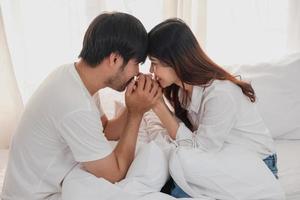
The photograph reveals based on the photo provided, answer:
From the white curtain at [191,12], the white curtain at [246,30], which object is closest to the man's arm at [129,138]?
the white curtain at [191,12]

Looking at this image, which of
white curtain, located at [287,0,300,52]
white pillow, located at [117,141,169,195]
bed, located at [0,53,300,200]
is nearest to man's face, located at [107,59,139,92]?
white pillow, located at [117,141,169,195]

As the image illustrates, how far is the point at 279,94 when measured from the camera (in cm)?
189

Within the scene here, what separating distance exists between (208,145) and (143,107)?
0.86 feet

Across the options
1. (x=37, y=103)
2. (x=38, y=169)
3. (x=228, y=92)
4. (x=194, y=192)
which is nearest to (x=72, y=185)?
(x=38, y=169)

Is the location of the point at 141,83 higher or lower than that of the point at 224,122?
higher

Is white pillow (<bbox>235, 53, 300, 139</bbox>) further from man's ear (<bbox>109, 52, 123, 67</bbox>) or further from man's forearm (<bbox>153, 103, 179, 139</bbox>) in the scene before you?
man's ear (<bbox>109, 52, 123, 67</bbox>)

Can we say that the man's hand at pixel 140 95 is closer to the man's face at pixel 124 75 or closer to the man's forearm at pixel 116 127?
the man's face at pixel 124 75

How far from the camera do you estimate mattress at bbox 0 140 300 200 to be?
1.46 meters

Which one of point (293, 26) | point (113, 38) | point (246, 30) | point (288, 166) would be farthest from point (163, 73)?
point (293, 26)

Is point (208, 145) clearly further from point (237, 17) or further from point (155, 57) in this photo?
point (237, 17)

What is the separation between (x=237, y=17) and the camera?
7.34 feet

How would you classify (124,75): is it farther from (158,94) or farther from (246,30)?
(246,30)

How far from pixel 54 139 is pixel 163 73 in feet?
1.45

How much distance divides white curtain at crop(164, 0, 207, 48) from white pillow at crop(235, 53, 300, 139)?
346 mm
